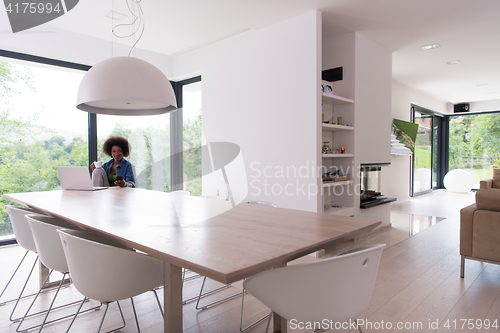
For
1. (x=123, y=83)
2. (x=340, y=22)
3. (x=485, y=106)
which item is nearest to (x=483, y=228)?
(x=340, y=22)

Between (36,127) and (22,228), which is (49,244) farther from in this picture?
(36,127)


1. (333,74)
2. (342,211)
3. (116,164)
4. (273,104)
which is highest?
(333,74)

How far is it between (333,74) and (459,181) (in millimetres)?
7401

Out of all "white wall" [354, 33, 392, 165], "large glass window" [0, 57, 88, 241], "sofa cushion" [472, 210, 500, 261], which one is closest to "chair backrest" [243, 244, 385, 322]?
"sofa cushion" [472, 210, 500, 261]

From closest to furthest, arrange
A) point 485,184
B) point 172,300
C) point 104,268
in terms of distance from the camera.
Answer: point 172,300 → point 104,268 → point 485,184

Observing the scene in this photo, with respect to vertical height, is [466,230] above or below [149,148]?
below

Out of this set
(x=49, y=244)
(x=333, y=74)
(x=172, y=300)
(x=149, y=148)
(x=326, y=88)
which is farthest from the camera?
(x=149, y=148)

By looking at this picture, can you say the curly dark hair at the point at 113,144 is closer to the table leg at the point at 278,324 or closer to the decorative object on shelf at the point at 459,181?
the table leg at the point at 278,324

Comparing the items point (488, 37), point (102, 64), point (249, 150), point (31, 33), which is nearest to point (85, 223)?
point (102, 64)

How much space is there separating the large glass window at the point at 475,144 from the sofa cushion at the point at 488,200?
28.4 feet

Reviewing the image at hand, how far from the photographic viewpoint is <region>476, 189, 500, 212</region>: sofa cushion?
2.70 m

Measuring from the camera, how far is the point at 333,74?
438cm

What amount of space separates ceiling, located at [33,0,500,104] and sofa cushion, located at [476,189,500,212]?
2.01m

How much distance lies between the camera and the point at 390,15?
3.72 metres
